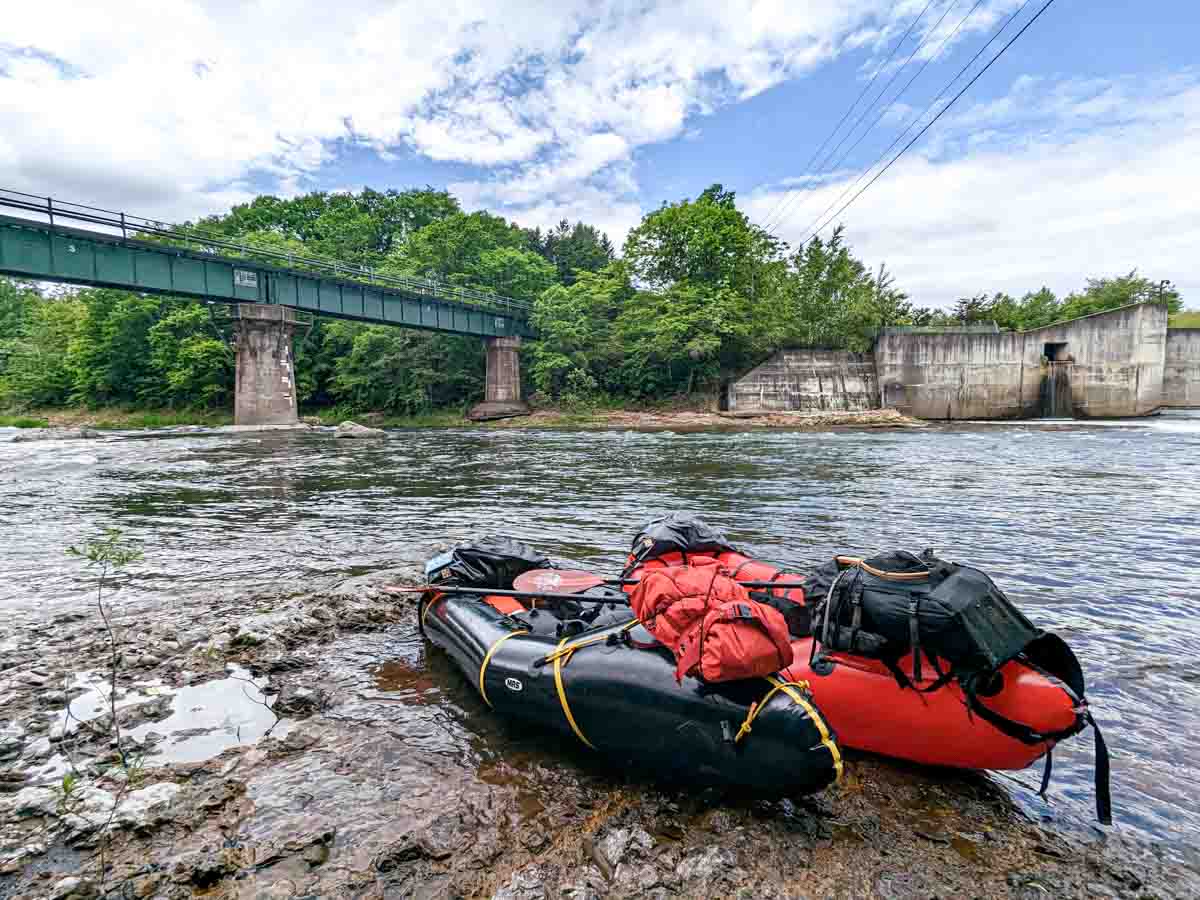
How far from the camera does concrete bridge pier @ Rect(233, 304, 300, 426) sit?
30.3 metres

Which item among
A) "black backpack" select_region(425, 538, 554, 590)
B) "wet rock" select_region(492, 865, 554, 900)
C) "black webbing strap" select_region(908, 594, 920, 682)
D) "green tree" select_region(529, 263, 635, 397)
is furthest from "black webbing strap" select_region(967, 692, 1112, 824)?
"green tree" select_region(529, 263, 635, 397)

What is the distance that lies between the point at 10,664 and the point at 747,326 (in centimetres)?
3895

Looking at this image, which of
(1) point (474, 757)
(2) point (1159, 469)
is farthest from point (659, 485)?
(2) point (1159, 469)

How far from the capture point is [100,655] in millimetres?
3830

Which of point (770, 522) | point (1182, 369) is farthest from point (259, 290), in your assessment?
point (1182, 369)

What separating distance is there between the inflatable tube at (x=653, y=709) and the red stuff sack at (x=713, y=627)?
11 centimetres

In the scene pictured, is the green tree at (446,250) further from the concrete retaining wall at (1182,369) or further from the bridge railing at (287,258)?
the concrete retaining wall at (1182,369)

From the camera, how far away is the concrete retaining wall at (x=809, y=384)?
35.9 meters

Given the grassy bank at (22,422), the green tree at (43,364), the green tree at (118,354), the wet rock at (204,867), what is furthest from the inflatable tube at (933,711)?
the green tree at (43,364)

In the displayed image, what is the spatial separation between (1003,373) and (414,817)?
1590 inches

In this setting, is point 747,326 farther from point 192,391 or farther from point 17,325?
point 17,325

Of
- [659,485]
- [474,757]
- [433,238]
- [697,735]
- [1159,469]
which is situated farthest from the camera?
[433,238]

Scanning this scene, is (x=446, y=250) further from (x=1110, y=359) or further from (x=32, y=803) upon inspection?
(x=32, y=803)

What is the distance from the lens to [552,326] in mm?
40906
